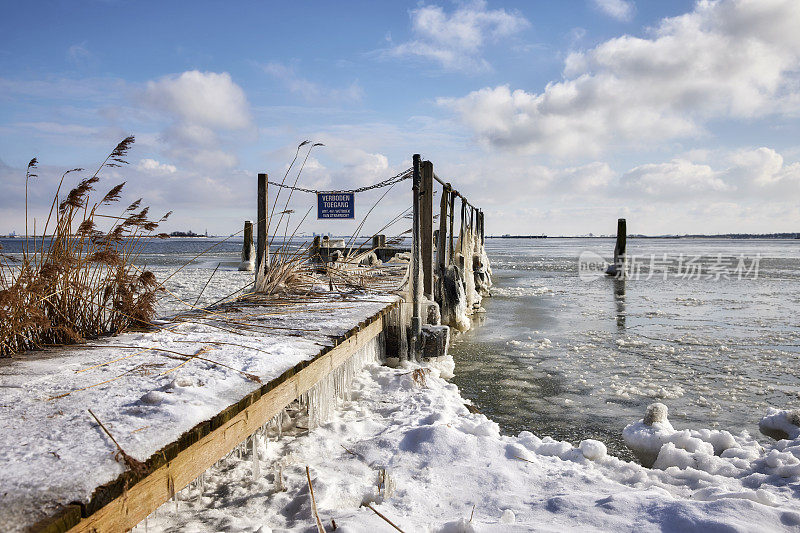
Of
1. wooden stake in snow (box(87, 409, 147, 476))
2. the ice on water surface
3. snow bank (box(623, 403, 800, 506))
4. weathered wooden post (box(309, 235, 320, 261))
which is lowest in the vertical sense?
the ice on water surface

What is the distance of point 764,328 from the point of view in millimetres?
9312

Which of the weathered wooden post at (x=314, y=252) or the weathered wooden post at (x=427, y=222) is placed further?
the weathered wooden post at (x=427, y=222)

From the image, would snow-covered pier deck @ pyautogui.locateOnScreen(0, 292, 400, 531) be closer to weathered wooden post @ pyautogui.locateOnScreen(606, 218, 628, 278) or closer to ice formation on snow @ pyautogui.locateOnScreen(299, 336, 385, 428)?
ice formation on snow @ pyautogui.locateOnScreen(299, 336, 385, 428)

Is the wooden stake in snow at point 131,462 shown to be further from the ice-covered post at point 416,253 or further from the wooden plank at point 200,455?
the ice-covered post at point 416,253

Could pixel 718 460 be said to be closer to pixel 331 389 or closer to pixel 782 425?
pixel 782 425

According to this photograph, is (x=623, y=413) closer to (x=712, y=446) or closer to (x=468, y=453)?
(x=712, y=446)

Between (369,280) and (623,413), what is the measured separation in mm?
4280

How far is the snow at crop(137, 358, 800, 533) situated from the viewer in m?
2.35

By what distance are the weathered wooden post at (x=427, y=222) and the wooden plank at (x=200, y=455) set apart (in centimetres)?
376

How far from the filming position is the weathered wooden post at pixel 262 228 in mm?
6863

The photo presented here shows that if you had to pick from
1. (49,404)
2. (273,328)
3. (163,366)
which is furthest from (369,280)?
(49,404)

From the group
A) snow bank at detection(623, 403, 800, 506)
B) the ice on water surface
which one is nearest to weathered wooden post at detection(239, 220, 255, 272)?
the ice on water surface

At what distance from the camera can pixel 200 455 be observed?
6.85 ft

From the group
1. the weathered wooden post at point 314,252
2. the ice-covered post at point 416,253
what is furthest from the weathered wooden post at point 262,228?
the ice-covered post at point 416,253
